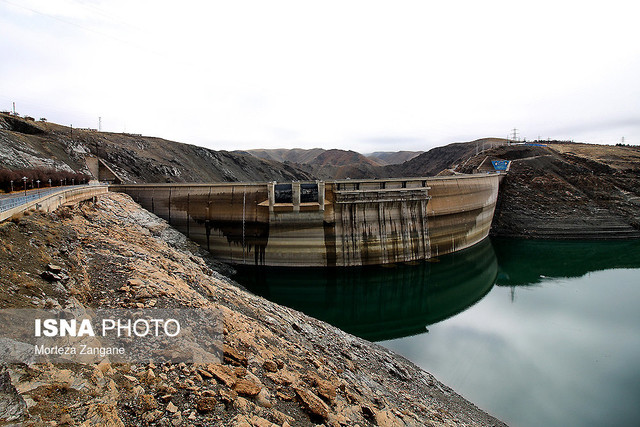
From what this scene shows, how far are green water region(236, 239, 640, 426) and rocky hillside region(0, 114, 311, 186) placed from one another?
72.6 ft

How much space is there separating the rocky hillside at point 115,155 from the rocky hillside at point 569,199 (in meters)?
42.8

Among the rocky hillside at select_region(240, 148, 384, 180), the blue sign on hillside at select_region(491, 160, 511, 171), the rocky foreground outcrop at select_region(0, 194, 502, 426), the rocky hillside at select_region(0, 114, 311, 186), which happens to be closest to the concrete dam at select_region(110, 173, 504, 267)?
the rocky hillside at select_region(0, 114, 311, 186)

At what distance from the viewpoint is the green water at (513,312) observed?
12.6 m

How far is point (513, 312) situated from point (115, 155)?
4425cm

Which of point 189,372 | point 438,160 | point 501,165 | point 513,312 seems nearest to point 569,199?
point 501,165

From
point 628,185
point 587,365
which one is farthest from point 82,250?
point 628,185

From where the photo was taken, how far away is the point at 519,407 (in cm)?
1206

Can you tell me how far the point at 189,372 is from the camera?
243 inches

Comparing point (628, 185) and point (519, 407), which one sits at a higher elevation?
point (628, 185)

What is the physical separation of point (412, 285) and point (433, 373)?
445 inches

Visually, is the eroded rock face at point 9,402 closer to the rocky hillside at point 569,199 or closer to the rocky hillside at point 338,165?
the rocky hillside at point 569,199

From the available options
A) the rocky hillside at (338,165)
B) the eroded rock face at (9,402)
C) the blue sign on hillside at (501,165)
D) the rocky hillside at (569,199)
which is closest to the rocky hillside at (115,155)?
the eroded rock face at (9,402)

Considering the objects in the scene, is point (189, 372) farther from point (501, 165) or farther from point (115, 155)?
point (501, 165)

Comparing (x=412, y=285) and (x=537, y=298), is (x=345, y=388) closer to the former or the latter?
(x=412, y=285)
